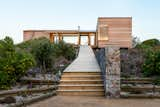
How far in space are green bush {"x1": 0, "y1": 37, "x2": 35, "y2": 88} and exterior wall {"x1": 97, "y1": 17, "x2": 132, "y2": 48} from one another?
10744 mm

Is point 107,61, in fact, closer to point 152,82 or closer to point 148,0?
point 152,82

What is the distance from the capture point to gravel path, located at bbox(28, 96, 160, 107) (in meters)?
6.74

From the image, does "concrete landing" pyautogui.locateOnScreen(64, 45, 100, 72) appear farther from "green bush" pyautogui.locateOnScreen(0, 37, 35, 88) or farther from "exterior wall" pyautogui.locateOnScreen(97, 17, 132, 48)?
"exterior wall" pyautogui.locateOnScreen(97, 17, 132, 48)

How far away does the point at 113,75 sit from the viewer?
7.91 m

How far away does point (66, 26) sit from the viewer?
89.9 ft

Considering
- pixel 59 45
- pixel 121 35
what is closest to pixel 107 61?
pixel 59 45

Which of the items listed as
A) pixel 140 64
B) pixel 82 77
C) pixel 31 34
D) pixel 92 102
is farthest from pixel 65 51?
pixel 31 34

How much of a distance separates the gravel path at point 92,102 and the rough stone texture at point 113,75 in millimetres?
381

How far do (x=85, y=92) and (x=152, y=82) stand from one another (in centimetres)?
256

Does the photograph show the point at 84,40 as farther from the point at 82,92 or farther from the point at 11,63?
the point at 82,92

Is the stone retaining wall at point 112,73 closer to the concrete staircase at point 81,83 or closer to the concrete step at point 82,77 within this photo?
the concrete staircase at point 81,83

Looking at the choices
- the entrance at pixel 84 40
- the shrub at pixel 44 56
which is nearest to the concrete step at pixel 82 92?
the shrub at pixel 44 56

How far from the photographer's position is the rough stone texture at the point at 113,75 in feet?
25.9

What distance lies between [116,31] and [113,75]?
11.9m
